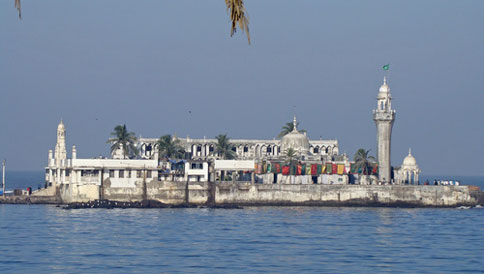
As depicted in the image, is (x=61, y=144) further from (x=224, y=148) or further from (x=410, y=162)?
(x=410, y=162)

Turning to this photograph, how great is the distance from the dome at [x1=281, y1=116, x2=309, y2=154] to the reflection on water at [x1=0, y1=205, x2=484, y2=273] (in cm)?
2196

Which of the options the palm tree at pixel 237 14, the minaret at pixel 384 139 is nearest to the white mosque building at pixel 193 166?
the minaret at pixel 384 139

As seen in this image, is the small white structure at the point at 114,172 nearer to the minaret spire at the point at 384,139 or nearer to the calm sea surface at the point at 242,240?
the calm sea surface at the point at 242,240

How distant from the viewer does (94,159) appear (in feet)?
399

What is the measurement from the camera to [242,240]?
84.2 m

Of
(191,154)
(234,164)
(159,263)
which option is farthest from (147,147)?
(159,263)

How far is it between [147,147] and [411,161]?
160 ft

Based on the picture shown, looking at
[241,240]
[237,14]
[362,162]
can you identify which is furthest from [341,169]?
[237,14]

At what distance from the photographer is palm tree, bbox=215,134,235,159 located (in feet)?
483

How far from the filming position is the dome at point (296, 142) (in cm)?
14225

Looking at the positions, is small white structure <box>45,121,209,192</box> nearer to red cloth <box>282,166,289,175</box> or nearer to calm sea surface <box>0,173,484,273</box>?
calm sea surface <box>0,173,484,273</box>

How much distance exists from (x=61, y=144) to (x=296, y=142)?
1544 inches

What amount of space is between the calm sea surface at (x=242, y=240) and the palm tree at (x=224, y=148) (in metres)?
27.9

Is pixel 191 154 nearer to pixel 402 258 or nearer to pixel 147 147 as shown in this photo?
pixel 147 147
